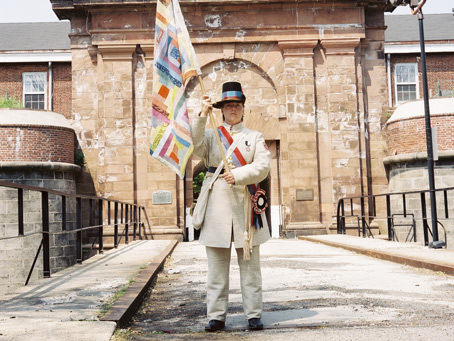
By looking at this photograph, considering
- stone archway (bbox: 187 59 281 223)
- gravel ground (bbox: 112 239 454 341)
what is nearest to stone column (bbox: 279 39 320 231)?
stone archway (bbox: 187 59 281 223)

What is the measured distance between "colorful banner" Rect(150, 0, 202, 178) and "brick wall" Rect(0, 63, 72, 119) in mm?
23029

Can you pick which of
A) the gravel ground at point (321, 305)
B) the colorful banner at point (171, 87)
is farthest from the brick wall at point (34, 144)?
the colorful banner at point (171, 87)

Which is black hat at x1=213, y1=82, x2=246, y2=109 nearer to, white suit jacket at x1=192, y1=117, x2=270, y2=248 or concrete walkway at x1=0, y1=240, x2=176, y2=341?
white suit jacket at x1=192, y1=117, x2=270, y2=248

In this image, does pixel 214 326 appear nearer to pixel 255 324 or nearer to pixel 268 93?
pixel 255 324

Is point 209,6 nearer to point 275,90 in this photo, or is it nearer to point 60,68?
point 275,90

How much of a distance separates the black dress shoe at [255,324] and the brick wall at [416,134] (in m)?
14.7

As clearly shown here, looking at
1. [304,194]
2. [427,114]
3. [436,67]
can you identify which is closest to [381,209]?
[304,194]

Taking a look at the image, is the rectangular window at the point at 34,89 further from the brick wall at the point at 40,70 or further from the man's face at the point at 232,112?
the man's face at the point at 232,112

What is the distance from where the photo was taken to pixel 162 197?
61.8 ft

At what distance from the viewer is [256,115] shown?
19.3m

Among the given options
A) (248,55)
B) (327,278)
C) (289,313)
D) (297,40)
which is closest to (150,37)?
(248,55)

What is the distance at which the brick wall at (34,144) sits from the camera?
57.6 feet

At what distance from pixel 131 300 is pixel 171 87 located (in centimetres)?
197

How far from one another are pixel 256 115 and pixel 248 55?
1939 mm
